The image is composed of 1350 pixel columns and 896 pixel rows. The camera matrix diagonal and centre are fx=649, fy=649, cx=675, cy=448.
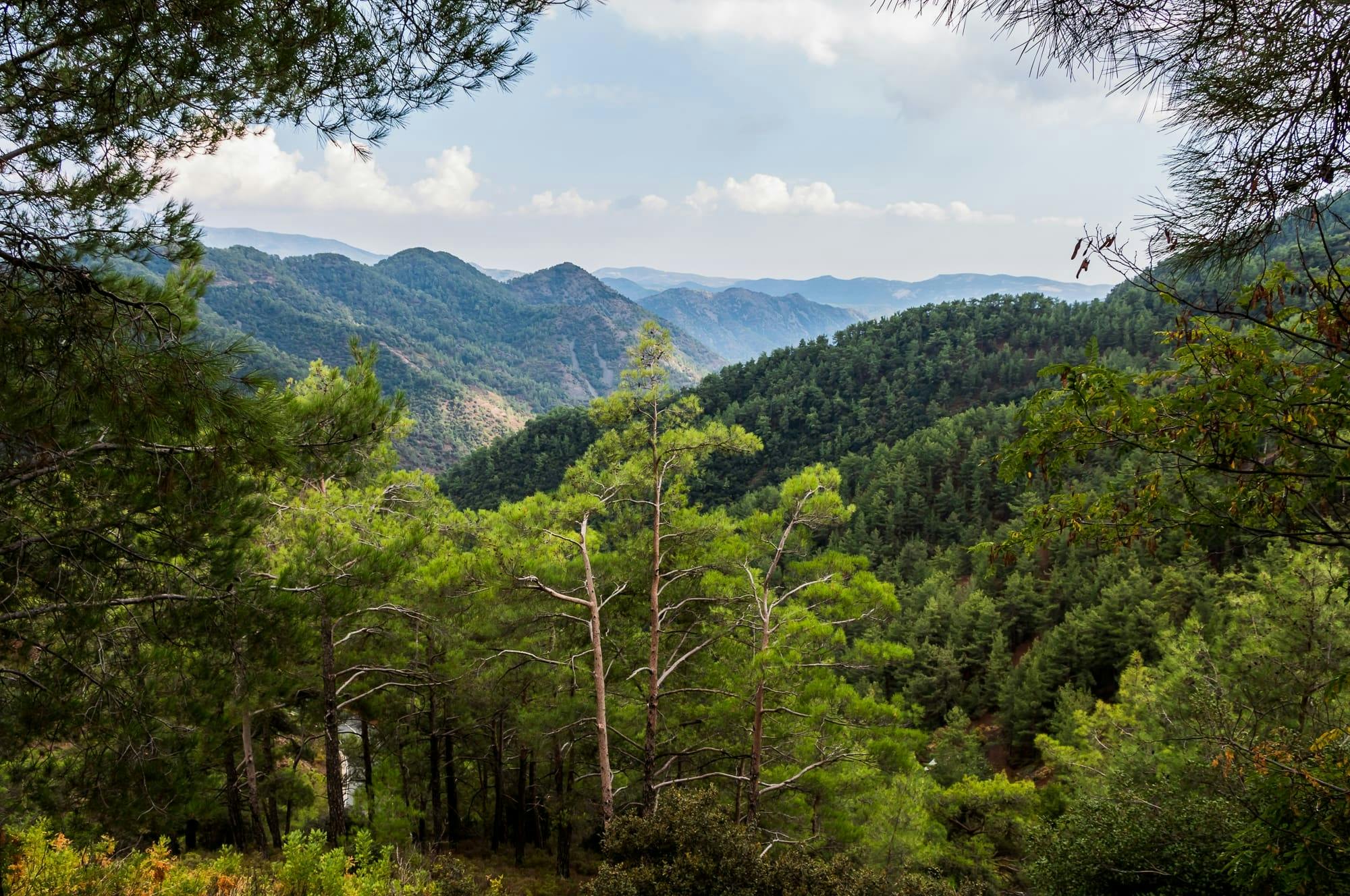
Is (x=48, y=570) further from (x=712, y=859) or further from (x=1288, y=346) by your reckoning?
(x=1288, y=346)

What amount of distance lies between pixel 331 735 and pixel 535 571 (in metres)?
2.91

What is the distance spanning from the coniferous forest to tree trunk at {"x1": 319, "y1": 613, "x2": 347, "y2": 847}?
0.05 meters

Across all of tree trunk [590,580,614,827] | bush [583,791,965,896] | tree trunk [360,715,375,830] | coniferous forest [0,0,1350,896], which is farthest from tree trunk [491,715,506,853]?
bush [583,791,965,896]

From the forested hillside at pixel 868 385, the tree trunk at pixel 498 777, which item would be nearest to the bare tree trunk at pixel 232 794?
the tree trunk at pixel 498 777

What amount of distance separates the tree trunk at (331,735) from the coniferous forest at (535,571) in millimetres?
45

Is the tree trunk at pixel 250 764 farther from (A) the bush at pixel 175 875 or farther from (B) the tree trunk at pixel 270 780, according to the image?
(A) the bush at pixel 175 875

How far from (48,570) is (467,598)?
11.9ft

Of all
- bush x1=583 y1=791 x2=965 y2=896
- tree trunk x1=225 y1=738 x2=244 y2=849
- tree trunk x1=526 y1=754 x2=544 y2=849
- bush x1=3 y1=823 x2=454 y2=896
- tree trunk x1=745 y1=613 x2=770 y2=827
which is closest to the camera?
bush x1=3 y1=823 x2=454 y2=896

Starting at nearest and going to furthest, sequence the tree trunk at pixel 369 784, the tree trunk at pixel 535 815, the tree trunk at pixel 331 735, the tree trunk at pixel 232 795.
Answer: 1. the tree trunk at pixel 331 735
2. the tree trunk at pixel 369 784
3. the tree trunk at pixel 232 795
4. the tree trunk at pixel 535 815

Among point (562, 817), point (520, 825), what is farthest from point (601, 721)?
point (520, 825)

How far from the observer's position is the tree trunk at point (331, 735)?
21.9ft

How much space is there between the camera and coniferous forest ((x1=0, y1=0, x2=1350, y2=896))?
2.84 metres

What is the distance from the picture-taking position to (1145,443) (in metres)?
3.13

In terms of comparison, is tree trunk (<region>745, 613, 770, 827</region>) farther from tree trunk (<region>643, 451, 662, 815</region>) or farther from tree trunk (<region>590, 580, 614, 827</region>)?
tree trunk (<region>590, 580, 614, 827</region>)
